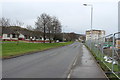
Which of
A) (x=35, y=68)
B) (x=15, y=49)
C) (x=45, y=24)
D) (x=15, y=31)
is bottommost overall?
(x=35, y=68)

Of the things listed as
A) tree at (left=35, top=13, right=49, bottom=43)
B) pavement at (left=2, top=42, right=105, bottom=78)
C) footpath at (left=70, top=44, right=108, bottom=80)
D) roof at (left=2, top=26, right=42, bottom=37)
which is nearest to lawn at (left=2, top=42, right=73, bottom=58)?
pavement at (left=2, top=42, right=105, bottom=78)

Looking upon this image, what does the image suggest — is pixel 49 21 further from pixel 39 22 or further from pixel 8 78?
pixel 8 78

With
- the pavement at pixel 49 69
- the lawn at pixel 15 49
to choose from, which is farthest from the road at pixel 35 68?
the lawn at pixel 15 49

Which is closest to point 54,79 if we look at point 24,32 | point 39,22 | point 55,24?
point 39,22

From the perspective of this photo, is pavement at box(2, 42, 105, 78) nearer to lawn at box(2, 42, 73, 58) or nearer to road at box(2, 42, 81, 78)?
road at box(2, 42, 81, 78)

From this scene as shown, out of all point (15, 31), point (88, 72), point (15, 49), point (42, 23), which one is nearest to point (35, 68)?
point (88, 72)

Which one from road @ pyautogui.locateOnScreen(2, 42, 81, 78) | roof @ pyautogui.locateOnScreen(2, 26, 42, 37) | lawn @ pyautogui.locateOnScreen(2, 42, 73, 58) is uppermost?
roof @ pyautogui.locateOnScreen(2, 26, 42, 37)

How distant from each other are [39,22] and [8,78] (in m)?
41.7

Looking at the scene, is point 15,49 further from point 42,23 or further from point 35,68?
point 42,23

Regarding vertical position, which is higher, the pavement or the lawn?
the lawn

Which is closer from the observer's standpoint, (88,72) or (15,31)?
(88,72)

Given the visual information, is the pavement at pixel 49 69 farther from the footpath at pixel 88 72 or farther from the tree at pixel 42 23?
the tree at pixel 42 23

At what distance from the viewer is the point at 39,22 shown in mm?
47906

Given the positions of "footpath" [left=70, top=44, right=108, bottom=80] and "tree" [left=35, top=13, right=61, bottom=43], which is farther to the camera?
"tree" [left=35, top=13, right=61, bottom=43]
